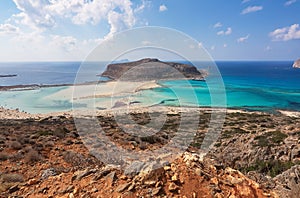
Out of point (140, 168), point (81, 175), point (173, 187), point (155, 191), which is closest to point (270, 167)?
point (173, 187)

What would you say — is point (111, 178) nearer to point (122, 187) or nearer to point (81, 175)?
point (122, 187)

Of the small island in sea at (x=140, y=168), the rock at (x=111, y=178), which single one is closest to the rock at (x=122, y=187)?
the small island in sea at (x=140, y=168)

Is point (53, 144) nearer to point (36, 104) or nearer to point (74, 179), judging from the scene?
point (74, 179)

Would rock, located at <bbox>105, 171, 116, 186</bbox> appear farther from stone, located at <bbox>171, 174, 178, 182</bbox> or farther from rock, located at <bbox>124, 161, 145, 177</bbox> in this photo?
stone, located at <bbox>171, 174, 178, 182</bbox>

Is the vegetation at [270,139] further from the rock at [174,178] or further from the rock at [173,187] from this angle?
the rock at [173,187]

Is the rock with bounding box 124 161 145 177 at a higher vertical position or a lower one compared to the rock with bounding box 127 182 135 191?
higher

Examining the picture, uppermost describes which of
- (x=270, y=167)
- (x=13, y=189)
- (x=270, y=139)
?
(x=13, y=189)

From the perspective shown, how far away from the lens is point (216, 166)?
17.9ft

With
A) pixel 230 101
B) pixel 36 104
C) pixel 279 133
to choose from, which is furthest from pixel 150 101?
pixel 279 133

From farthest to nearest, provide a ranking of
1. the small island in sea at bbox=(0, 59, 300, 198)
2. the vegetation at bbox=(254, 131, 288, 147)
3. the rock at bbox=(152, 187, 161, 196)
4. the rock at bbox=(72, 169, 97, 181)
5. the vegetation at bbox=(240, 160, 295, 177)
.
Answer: the vegetation at bbox=(254, 131, 288, 147) < the vegetation at bbox=(240, 160, 295, 177) < the rock at bbox=(72, 169, 97, 181) < the small island in sea at bbox=(0, 59, 300, 198) < the rock at bbox=(152, 187, 161, 196)

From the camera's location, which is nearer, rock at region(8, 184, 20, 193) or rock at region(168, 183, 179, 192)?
rock at region(168, 183, 179, 192)

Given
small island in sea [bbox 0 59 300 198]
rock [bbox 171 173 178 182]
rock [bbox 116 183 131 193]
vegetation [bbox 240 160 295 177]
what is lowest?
vegetation [bbox 240 160 295 177]

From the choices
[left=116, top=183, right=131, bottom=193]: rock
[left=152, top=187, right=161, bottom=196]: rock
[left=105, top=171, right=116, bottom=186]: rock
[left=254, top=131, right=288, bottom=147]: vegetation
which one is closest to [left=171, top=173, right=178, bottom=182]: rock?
[left=152, top=187, right=161, bottom=196]: rock

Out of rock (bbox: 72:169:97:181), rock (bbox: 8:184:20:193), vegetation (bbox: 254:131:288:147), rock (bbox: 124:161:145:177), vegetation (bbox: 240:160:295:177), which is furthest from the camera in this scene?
vegetation (bbox: 254:131:288:147)
